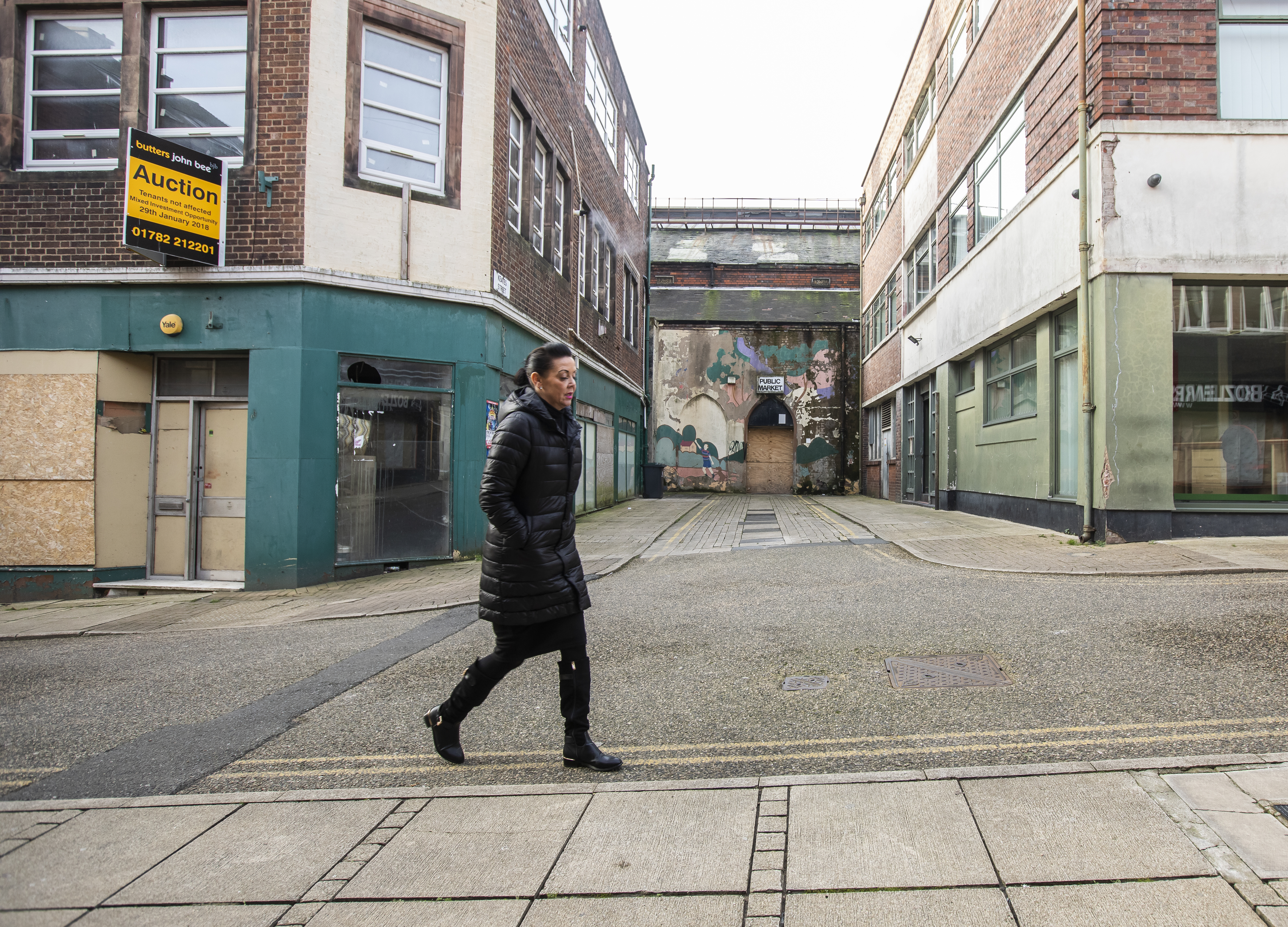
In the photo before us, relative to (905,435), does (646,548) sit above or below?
below

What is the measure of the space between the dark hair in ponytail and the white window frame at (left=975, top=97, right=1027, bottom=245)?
10.8 metres

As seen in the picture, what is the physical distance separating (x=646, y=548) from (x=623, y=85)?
1534 centimetres

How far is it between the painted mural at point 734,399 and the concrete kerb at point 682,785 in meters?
24.8

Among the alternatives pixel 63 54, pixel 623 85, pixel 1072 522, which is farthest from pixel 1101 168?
pixel 623 85

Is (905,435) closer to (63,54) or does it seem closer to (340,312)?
(340,312)

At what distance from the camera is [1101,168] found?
9.14m

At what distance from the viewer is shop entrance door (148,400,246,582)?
948 centimetres

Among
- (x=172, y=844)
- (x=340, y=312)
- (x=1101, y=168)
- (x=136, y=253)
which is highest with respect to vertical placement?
(x=1101, y=168)

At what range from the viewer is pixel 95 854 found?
2.77 meters

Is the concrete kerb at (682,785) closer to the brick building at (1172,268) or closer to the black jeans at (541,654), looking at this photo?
the black jeans at (541,654)

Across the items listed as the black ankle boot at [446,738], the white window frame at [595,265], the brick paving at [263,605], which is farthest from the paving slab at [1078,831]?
the white window frame at [595,265]

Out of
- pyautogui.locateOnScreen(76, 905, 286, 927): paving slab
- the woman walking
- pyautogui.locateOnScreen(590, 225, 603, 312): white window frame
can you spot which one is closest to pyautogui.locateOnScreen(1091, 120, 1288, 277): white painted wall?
the woman walking

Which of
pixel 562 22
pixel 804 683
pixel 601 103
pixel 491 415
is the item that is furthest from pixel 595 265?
pixel 804 683

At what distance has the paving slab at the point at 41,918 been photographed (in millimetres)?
2342
